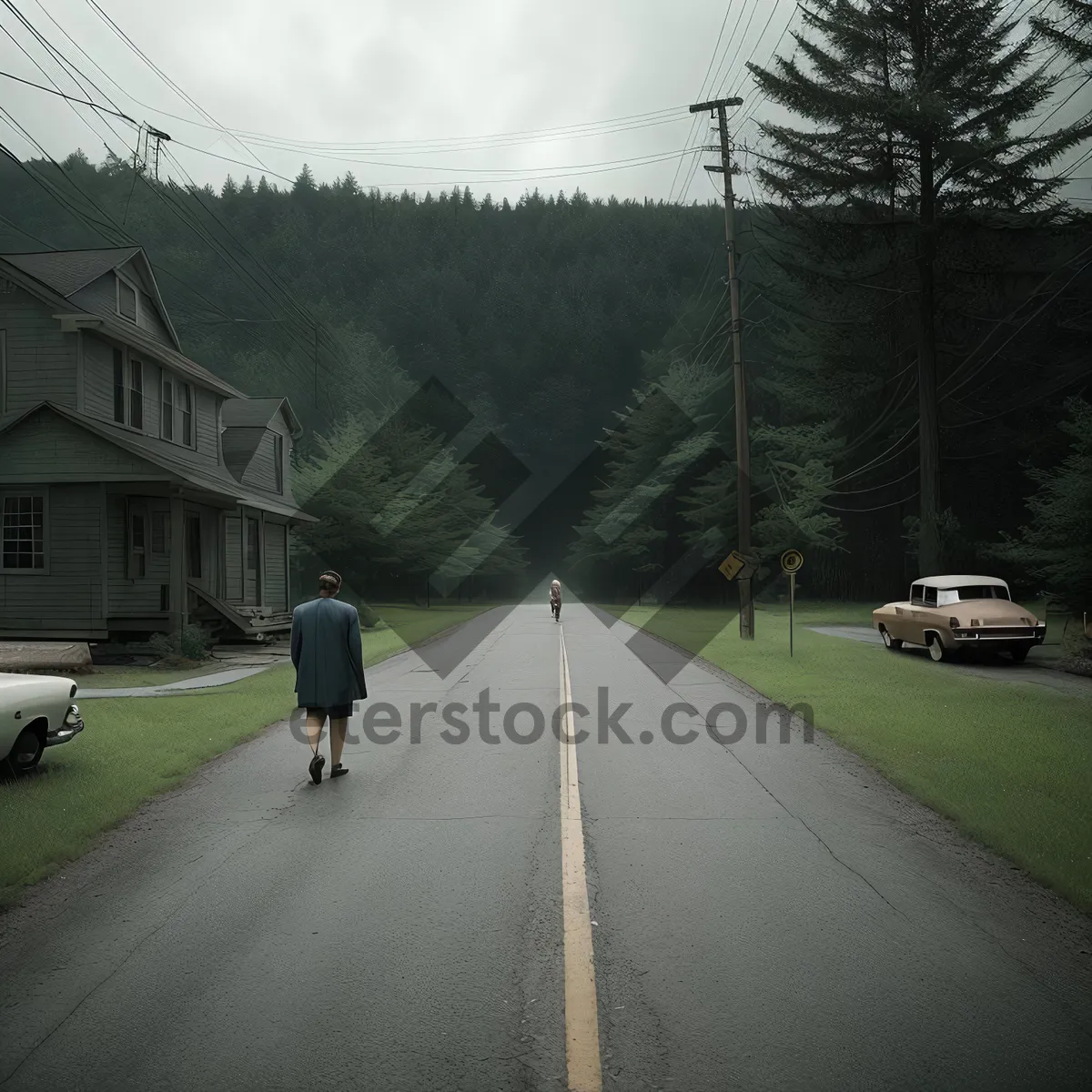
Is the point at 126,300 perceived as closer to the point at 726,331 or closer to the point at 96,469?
the point at 96,469

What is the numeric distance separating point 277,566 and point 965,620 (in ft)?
75.9

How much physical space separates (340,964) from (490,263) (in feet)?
377

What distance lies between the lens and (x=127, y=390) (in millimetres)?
24844

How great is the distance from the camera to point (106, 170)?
89500 mm

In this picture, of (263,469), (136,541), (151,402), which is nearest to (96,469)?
(136,541)

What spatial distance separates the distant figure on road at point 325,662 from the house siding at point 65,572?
51.2ft

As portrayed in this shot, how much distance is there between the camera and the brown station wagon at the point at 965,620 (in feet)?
64.7

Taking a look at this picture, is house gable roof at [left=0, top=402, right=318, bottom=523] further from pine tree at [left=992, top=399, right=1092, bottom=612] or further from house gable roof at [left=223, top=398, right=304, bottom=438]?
pine tree at [left=992, top=399, right=1092, bottom=612]

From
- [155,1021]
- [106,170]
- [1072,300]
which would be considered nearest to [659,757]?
[155,1021]

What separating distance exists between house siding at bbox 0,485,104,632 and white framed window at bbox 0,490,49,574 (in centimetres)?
38

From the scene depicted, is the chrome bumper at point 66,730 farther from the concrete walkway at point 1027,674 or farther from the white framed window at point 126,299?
the white framed window at point 126,299

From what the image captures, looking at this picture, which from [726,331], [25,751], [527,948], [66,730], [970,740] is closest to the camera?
[527,948]

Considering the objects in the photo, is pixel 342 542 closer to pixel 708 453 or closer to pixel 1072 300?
pixel 708 453

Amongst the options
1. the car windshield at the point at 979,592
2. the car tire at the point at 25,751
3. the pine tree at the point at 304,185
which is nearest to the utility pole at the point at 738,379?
the car windshield at the point at 979,592
